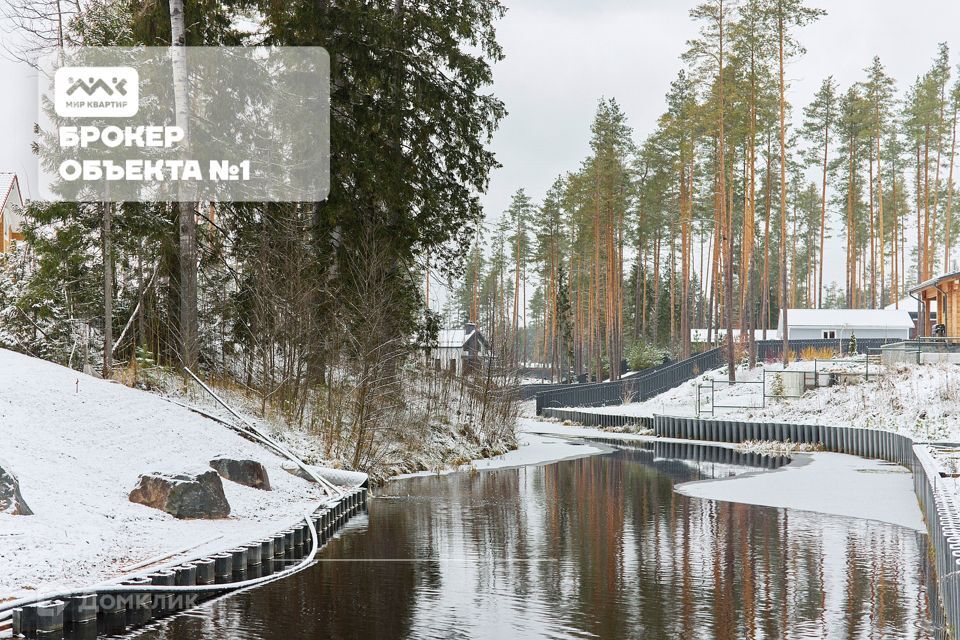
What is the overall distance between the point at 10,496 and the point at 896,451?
63.7ft

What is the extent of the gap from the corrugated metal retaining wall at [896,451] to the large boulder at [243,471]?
9.28 metres

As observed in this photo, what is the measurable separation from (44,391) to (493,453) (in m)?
14.9

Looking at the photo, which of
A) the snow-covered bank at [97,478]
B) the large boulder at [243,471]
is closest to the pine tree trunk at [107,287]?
the snow-covered bank at [97,478]

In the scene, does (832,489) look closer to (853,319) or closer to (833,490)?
(833,490)

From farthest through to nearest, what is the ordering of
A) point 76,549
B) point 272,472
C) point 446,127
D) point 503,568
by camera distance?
1. point 446,127
2. point 272,472
3. point 503,568
4. point 76,549

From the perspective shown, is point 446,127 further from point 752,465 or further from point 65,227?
point 752,465

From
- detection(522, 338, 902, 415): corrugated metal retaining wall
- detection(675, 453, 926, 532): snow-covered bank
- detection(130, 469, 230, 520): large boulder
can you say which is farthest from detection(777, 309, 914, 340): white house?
detection(130, 469, 230, 520): large boulder

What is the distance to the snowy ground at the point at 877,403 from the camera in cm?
2534

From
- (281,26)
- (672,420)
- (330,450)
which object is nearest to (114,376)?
(330,450)

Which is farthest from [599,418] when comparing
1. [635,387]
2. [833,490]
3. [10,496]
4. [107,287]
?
[10,496]

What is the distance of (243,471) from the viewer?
47.2ft

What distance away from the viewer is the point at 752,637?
25.5 ft

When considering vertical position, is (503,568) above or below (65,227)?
below

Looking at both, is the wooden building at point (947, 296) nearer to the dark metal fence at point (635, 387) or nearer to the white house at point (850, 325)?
the dark metal fence at point (635, 387)
